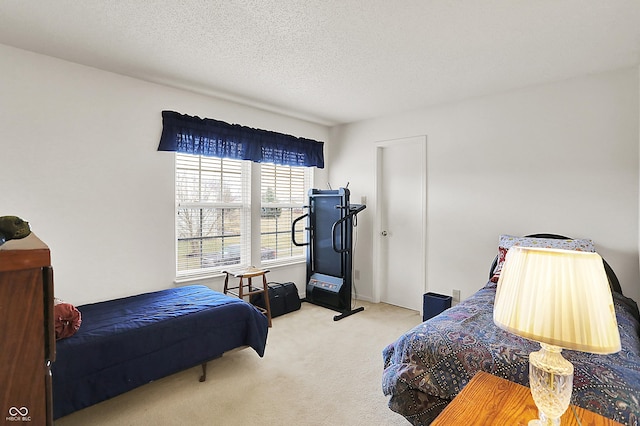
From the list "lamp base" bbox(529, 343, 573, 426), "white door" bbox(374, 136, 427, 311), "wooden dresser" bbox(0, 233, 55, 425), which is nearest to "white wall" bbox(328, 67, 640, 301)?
"white door" bbox(374, 136, 427, 311)

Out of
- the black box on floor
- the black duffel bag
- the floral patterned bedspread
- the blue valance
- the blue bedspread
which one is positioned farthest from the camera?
the black duffel bag

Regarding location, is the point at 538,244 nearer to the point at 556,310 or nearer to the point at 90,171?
the point at 556,310

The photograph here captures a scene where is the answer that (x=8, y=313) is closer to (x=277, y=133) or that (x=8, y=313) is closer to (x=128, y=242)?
(x=128, y=242)

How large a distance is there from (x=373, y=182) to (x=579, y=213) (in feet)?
7.43

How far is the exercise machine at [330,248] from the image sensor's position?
4.05 meters

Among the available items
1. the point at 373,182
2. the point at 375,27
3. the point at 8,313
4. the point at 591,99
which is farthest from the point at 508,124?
the point at 8,313

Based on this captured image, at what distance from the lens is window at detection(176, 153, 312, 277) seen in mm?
3508

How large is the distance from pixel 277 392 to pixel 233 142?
262 centimetres

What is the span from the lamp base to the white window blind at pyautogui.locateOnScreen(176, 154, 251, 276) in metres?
3.24

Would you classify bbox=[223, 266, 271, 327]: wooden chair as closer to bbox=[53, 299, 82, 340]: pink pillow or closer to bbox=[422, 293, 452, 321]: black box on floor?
bbox=[53, 299, 82, 340]: pink pillow

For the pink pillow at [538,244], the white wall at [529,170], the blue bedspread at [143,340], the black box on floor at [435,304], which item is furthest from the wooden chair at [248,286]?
the pink pillow at [538,244]

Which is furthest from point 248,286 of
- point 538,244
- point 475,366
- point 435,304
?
point 538,244

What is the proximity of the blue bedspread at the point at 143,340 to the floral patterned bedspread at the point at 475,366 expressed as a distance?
1.29 meters

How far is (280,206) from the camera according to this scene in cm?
439
